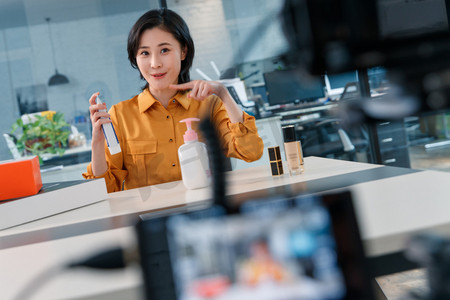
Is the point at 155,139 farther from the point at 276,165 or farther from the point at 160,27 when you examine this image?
the point at 276,165

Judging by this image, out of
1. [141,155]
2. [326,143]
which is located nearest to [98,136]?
[141,155]

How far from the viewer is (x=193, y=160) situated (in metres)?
1.24

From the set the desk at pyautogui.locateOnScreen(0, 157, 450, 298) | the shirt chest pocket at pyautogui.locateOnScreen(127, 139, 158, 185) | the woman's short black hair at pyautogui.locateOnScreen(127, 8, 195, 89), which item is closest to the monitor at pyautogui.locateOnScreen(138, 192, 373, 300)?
the desk at pyautogui.locateOnScreen(0, 157, 450, 298)

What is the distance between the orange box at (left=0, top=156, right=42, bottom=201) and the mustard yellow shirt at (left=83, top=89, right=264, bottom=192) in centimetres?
41

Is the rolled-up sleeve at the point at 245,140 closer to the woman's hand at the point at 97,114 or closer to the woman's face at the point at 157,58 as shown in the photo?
the woman's face at the point at 157,58

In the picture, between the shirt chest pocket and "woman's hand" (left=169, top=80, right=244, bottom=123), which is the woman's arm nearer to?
the shirt chest pocket

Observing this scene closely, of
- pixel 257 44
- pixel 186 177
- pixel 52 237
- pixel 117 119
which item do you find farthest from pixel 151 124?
pixel 257 44

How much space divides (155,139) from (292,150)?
66cm

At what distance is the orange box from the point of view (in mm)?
Answer: 1182

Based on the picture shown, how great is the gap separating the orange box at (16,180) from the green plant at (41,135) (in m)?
2.34

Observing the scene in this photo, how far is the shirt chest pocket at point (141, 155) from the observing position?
1.69 m

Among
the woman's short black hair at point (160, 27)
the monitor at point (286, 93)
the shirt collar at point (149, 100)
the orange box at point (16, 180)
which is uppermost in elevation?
the woman's short black hair at point (160, 27)

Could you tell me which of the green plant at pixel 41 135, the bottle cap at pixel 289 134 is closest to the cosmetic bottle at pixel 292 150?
the bottle cap at pixel 289 134

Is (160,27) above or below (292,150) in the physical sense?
above
